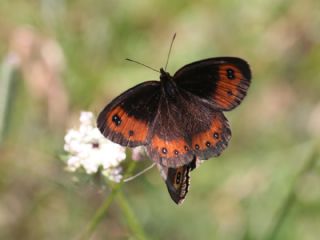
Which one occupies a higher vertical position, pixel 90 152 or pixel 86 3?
pixel 86 3

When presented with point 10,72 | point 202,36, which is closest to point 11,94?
point 10,72

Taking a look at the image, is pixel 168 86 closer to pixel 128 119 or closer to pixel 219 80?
pixel 219 80

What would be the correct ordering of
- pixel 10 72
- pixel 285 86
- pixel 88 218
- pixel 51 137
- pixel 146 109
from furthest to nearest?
pixel 285 86 < pixel 51 137 < pixel 88 218 < pixel 10 72 < pixel 146 109

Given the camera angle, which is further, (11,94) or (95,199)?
(95,199)

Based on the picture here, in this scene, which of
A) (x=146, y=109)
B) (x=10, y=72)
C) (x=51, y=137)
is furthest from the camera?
(x=51, y=137)

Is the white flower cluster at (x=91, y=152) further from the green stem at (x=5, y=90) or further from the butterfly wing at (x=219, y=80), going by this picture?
the green stem at (x=5, y=90)

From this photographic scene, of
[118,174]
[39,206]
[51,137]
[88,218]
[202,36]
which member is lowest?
[118,174]

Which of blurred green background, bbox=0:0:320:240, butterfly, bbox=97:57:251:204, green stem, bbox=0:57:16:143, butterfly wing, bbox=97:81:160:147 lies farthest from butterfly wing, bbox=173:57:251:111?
green stem, bbox=0:57:16:143

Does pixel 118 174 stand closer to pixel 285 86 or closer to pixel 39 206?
pixel 39 206
